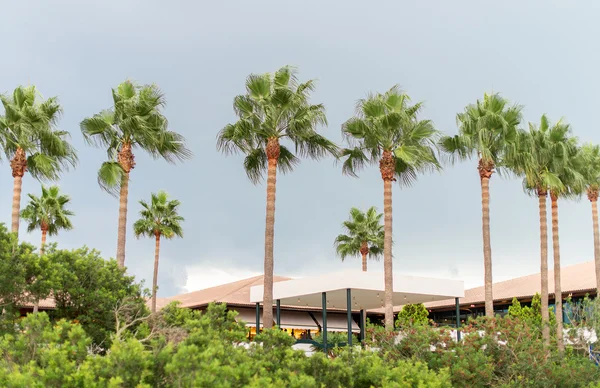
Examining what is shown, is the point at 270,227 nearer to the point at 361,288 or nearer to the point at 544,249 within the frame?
the point at 361,288

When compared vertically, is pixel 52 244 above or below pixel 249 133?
below

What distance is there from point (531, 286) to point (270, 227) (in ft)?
95.2

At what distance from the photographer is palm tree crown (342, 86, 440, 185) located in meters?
29.0

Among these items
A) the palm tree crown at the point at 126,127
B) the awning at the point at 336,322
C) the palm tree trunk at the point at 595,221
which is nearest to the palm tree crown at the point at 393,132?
the palm tree crown at the point at 126,127

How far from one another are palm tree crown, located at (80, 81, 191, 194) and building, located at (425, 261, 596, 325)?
2841cm

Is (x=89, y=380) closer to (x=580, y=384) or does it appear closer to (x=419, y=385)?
(x=419, y=385)

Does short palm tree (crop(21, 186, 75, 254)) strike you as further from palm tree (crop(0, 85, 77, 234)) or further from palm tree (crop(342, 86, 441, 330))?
palm tree (crop(342, 86, 441, 330))

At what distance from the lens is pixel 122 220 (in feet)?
88.9

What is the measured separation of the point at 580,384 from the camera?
21.7m

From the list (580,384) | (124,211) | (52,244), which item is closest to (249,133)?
(124,211)

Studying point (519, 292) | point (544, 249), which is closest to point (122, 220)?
point (544, 249)

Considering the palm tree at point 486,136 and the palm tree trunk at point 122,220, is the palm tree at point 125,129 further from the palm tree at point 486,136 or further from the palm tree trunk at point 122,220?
the palm tree at point 486,136

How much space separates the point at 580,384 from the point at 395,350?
19.6ft

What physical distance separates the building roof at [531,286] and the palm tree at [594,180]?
2.87 meters
